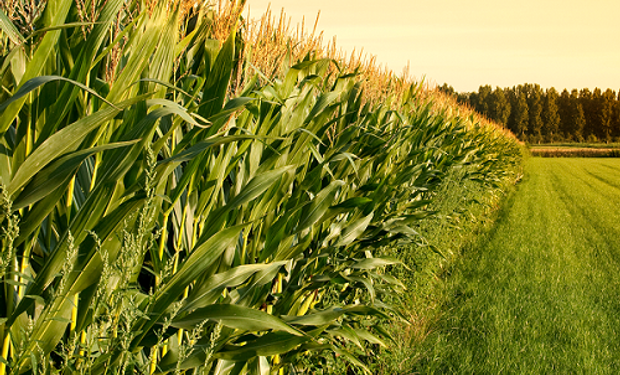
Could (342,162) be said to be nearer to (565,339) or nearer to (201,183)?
(201,183)

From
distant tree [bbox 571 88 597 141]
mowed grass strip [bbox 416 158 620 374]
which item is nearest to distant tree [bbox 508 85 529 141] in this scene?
distant tree [bbox 571 88 597 141]

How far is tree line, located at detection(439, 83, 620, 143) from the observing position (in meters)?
67.9

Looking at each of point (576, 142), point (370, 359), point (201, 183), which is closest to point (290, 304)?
point (201, 183)

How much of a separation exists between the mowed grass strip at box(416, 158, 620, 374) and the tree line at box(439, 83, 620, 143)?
64.9m

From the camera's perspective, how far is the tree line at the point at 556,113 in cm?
6794

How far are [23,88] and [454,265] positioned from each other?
5507 millimetres

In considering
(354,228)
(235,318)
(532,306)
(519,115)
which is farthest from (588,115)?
(235,318)

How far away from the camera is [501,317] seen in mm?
3992

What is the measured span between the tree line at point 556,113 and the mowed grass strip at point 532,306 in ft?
213

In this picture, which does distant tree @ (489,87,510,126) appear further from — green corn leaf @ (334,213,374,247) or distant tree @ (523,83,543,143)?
green corn leaf @ (334,213,374,247)

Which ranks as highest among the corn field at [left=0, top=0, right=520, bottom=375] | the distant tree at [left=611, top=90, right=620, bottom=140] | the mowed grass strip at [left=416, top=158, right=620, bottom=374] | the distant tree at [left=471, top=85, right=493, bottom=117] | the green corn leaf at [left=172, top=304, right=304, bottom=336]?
the distant tree at [left=471, top=85, right=493, bottom=117]

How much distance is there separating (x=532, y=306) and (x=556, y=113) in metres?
76.9

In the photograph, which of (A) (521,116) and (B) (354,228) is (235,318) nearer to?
(B) (354,228)

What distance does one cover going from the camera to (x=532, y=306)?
4.36 meters
